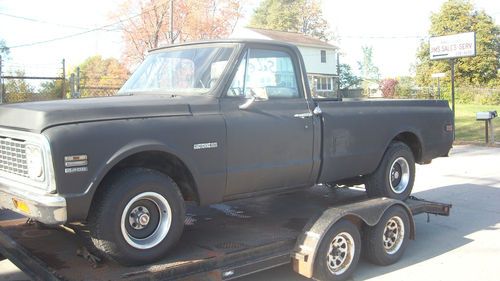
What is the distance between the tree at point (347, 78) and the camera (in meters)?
64.1

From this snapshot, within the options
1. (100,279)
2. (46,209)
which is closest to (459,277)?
(100,279)

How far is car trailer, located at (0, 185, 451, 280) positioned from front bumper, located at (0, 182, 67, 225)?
370 millimetres

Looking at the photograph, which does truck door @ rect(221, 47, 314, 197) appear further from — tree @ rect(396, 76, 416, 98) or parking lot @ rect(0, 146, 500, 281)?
tree @ rect(396, 76, 416, 98)

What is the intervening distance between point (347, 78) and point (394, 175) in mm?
62129

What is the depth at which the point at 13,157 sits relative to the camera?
13.0 feet

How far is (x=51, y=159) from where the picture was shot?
3.51 m

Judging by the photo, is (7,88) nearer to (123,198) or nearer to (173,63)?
(173,63)

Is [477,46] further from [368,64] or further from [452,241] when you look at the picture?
[368,64]

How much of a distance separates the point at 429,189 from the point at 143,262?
23.4 ft

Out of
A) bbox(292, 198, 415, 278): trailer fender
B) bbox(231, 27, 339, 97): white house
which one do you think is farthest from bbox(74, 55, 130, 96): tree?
bbox(292, 198, 415, 278): trailer fender

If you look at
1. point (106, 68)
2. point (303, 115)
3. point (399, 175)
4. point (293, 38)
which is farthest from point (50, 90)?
point (106, 68)

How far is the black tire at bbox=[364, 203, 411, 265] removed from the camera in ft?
17.1

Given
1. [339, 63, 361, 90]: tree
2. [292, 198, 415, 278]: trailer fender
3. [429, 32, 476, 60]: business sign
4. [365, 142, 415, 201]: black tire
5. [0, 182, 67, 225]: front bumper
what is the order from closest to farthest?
[0, 182, 67, 225]: front bumper → [292, 198, 415, 278]: trailer fender → [365, 142, 415, 201]: black tire → [429, 32, 476, 60]: business sign → [339, 63, 361, 90]: tree

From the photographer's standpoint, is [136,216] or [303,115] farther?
[303,115]
